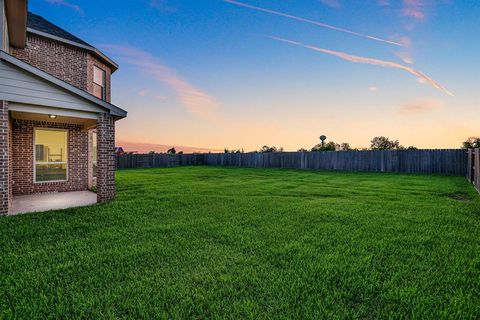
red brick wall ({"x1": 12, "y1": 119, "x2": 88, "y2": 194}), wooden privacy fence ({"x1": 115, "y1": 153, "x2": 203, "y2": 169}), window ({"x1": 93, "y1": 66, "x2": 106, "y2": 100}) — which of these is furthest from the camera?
wooden privacy fence ({"x1": 115, "y1": 153, "x2": 203, "y2": 169})

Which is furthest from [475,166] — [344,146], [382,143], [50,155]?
[382,143]

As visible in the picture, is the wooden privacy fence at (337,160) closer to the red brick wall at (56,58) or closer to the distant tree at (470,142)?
the distant tree at (470,142)

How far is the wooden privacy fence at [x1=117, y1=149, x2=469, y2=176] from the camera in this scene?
672 inches

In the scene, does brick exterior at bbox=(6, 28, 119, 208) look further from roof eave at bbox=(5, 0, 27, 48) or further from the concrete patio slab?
roof eave at bbox=(5, 0, 27, 48)

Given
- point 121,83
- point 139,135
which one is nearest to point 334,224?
point 121,83

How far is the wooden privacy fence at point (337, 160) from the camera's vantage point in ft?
56.0

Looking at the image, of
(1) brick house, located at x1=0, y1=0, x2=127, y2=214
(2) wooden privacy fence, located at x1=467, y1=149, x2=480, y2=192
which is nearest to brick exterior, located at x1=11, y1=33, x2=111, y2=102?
(1) brick house, located at x1=0, y1=0, x2=127, y2=214

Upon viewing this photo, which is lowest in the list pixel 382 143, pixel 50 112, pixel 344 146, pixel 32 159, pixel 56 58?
pixel 32 159

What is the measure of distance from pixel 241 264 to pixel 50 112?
6675 mm

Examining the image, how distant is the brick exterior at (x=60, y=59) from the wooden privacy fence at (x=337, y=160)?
1765cm

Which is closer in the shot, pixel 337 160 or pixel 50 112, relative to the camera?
pixel 50 112

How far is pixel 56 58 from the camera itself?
37.6ft

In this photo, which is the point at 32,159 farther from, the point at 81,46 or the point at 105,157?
the point at 81,46

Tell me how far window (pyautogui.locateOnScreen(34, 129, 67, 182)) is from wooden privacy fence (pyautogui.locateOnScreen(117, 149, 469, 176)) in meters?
18.6
